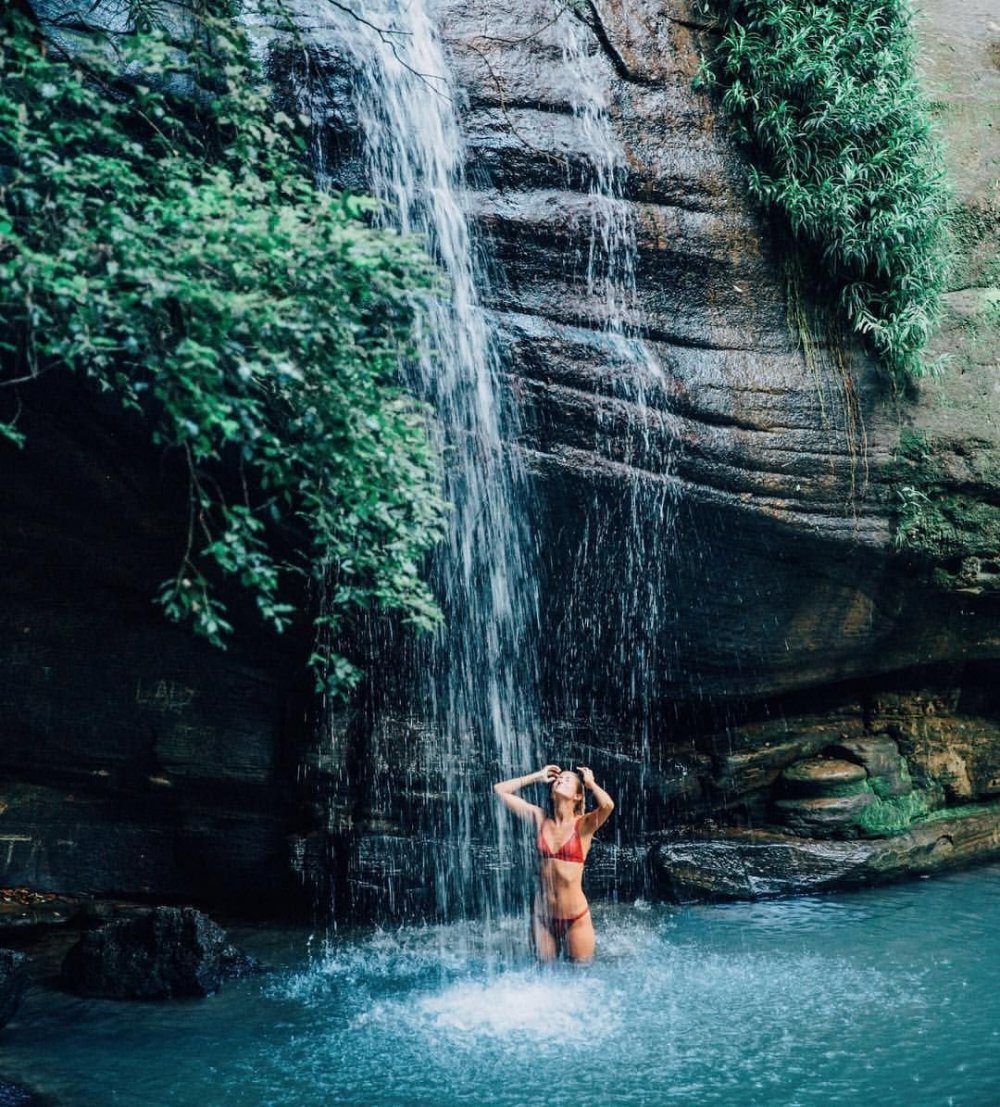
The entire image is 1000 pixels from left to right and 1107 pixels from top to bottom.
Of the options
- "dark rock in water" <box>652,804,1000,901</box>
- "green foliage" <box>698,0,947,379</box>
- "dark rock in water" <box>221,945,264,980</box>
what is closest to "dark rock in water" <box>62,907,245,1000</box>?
"dark rock in water" <box>221,945,264,980</box>

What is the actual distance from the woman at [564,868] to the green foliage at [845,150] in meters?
4.63

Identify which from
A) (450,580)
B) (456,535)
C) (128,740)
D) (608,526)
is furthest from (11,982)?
(608,526)

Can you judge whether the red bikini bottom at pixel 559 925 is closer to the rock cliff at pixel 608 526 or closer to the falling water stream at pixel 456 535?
the falling water stream at pixel 456 535

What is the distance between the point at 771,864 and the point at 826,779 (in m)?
0.97

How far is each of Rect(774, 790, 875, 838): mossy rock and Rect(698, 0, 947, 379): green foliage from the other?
3.85m

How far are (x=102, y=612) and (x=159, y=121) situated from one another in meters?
4.14

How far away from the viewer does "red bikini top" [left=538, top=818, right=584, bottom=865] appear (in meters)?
7.87

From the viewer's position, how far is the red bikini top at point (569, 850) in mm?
7867

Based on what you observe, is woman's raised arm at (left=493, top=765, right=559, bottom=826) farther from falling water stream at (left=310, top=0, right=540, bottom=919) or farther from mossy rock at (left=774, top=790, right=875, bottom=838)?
mossy rock at (left=774, top=790, right=875, bottom=838)

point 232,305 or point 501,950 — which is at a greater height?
point 232,305

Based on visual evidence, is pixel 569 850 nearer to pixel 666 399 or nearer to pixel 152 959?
pixel 152 959

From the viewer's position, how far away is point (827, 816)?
9.97 metres

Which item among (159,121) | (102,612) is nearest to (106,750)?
(102,612)

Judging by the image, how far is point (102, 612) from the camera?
9.59m
